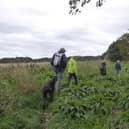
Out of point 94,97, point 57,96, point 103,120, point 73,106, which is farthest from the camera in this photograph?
point 57,96

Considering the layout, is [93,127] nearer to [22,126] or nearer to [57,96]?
[22,126]

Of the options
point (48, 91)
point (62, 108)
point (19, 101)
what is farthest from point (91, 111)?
point (48, 91)

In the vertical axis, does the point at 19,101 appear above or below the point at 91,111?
above

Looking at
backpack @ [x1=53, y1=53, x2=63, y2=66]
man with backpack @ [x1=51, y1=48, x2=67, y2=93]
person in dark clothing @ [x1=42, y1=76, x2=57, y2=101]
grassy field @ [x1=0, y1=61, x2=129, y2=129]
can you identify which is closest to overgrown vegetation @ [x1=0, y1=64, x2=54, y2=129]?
grassy field @ [x1=0, y1=61, x2=129, y2=129]

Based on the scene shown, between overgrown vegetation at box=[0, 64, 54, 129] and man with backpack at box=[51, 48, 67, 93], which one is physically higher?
man with backpack at box=[51, 48, 67, 93]

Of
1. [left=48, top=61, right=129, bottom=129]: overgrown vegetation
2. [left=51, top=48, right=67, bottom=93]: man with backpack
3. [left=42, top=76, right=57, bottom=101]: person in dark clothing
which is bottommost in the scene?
[left=48, top=61, right=129, bottom=129]: overgrown vegetation

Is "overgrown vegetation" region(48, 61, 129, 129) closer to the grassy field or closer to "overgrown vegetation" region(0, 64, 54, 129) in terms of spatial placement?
the grassy field

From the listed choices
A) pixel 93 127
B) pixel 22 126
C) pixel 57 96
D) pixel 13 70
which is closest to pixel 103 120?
pixel 93 127

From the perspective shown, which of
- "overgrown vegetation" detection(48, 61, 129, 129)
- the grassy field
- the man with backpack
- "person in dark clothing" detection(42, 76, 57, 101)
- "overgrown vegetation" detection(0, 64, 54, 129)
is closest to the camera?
"overgrown vegetation" detection(48, 61, 129, 129)

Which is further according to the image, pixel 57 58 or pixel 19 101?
pixel 57 58

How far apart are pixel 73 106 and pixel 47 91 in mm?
2641

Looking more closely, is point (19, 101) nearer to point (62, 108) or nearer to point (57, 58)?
point (62, 108)

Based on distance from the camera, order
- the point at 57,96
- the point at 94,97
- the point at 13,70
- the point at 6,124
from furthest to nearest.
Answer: the point at 13,70
the point at 57,96
the point at 94,97
the point at 6,124

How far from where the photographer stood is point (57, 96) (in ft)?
60.0
